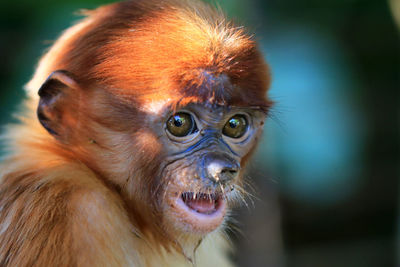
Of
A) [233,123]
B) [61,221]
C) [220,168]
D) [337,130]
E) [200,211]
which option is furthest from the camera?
[337,130]

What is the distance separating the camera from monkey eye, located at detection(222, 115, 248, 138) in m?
3.14

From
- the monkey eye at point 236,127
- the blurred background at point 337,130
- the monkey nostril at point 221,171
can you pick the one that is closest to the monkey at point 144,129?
the monkey nostril at point 221,171

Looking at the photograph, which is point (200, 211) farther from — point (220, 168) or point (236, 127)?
point (236, 127)

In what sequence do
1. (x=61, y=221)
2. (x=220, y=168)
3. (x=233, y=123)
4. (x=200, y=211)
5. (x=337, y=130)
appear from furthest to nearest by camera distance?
(x=337, y=130) < (x=233, y=123) < (x=200, y=211) < (x=220, y=168) < (x=61, y=221)

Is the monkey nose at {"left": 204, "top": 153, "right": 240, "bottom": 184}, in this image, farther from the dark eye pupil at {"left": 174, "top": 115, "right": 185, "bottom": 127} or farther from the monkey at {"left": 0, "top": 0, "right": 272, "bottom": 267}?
the dark eye pupil at {"left": 174, "top": 115, "right": 185, "bottom": 127}

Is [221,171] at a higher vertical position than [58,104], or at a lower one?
higher

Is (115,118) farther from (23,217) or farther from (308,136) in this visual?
(308,136)

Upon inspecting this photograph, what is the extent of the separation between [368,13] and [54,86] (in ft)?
20.4

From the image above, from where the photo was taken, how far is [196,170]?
277 cm

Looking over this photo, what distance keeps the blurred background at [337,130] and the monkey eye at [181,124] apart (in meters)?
4.33

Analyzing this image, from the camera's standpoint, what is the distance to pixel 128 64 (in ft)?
9.04

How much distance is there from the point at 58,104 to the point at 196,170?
0.89m

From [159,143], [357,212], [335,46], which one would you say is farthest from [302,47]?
[159,143]

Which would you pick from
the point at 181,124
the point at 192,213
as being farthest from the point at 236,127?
the point at 192,213
